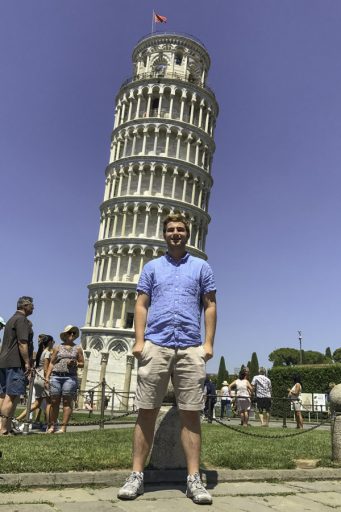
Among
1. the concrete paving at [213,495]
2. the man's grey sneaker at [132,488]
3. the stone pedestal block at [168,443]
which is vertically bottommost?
the concrete paving at [213,495]

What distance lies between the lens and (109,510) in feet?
12.4

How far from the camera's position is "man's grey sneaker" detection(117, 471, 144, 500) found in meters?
4.20

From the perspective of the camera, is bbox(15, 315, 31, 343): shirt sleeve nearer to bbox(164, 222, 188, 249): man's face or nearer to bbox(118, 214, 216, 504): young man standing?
bbox(118, 214, 216, 504): young man standing

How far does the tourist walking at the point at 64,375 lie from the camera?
32.3 ft

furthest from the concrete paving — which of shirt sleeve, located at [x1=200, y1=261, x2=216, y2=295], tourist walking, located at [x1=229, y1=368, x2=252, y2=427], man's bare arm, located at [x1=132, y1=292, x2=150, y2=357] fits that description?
tourist walking, located at [x1=229, y1=368, x2=252, y2=427]

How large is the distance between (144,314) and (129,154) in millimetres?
48815

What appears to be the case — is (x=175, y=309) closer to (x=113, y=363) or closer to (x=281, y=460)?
(x=281, y=460)

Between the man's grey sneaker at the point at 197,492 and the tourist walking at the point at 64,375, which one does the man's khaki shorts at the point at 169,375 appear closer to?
the man's grey sneaker at the point at 197,492

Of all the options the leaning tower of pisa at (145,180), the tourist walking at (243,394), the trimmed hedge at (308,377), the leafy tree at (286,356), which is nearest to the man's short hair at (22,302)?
the tourist walking at (243,394)

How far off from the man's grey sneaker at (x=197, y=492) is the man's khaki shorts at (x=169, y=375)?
2.13 ft

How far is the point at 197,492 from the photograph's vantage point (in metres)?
4.23

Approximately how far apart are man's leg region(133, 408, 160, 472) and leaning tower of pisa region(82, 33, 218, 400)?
4061cm

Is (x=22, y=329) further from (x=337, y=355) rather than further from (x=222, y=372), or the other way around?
(x=337, y=355)

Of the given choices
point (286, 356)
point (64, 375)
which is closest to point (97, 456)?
point (64, 375)
